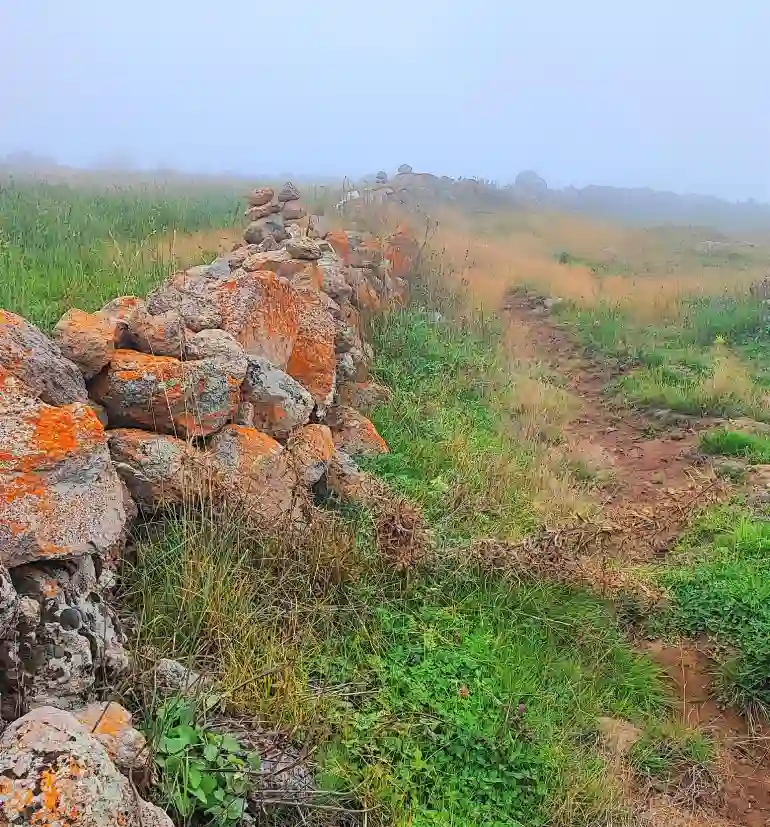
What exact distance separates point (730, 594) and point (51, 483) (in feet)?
11.9

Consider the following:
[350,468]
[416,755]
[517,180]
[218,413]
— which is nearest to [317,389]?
[350,468]

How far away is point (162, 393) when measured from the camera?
3.48 metres

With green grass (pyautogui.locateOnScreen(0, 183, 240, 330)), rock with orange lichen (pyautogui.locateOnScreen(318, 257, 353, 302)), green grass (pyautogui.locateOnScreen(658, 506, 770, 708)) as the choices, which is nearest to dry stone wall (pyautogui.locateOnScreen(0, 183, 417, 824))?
rock with orange lichen (pyautogui.locateOnScreen(318, 257, 353, 302))

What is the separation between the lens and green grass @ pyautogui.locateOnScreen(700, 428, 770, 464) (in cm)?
631

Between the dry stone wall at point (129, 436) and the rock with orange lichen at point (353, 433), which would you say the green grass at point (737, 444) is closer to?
the dry stone wall at point (129, 436)

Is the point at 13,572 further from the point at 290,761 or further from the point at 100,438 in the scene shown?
the point at 290,761

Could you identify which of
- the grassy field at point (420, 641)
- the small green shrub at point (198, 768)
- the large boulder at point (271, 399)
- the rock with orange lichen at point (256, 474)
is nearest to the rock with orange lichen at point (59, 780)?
the small green shrub at point (198, 768)

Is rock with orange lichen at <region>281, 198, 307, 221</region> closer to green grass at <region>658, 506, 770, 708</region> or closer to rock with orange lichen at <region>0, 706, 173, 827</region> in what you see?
green grass at <region>658, 506, 770, 708</region>

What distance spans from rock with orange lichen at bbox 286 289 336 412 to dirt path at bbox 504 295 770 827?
2080 millimetres

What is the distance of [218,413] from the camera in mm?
3664

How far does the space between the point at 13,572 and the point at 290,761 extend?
1105mm

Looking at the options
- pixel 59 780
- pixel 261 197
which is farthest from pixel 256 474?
pixel 261 197

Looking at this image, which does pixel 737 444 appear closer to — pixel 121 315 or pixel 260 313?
pixel 260 313

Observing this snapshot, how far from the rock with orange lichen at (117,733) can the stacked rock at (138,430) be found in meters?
0.11
